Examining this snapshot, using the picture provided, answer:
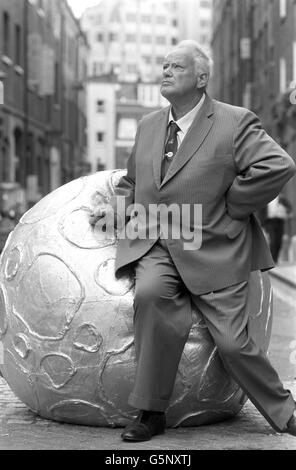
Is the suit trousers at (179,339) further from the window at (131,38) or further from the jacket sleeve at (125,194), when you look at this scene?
the window at (131,38)

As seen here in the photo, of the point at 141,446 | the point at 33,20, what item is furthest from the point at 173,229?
the point at 33,20

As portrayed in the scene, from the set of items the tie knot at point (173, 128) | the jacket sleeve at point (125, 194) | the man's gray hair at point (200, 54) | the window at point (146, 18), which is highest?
the window at point (146, 18)

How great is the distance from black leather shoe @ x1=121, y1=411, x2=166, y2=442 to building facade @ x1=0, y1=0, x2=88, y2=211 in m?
18.4

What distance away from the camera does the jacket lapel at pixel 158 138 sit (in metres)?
4.74

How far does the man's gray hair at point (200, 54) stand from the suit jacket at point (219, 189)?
0.60ft

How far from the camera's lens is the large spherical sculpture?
460 centimetres

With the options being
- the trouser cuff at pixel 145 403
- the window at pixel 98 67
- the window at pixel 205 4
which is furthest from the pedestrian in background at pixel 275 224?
the window at pixel 205 4

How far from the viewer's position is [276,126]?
3216 centimetres

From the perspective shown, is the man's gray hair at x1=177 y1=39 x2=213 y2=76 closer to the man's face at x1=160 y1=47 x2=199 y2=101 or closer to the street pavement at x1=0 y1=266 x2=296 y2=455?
the man's face at x1=160 y1=47 x2=199 y2=101

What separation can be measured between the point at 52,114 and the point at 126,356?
3611 cm

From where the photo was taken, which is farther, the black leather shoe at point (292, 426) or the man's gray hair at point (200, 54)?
the man's gray hair at point (200, 54)

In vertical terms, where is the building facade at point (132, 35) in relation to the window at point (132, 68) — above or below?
above
